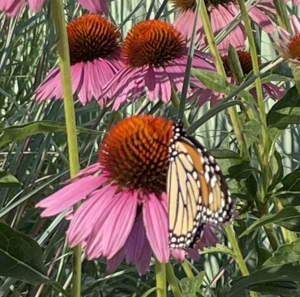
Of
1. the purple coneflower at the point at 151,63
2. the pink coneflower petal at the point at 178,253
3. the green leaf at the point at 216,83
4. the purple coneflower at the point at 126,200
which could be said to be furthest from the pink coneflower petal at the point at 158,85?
the pink coneflower petal at the point at 178,253

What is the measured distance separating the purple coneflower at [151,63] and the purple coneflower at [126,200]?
0.24m

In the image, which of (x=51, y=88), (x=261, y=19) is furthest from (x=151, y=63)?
(x=261, y=19)

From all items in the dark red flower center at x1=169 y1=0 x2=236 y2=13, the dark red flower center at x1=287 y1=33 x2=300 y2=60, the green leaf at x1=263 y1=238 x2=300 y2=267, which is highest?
the dark red flower center at x1=169 y1=0 x2=236 y2=13

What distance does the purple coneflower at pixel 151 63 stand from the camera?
3.05 feet

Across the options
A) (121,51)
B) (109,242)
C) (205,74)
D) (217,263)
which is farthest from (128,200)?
(217,263)

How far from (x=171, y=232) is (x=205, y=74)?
0.27m

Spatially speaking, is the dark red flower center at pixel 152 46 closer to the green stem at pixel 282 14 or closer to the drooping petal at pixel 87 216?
the green stem at pixel 282 14

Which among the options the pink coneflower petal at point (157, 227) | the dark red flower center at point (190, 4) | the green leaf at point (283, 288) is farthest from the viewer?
the dark red flower center at point (190, 4)

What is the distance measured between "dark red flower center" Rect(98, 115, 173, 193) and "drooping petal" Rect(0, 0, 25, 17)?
0.50ft

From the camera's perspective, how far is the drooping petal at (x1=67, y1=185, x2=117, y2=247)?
23.3 inches

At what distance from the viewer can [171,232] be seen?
1.90 ft

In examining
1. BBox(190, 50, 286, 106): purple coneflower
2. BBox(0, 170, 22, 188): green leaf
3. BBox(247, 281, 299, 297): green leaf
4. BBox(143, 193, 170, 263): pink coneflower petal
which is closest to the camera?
BBox(143, 193, 170, 263): pink coneflower petal

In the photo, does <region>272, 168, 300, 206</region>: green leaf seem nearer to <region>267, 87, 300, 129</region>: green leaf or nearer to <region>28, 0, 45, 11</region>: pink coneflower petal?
<region>267, 87, 300, 129</region>: green leaf

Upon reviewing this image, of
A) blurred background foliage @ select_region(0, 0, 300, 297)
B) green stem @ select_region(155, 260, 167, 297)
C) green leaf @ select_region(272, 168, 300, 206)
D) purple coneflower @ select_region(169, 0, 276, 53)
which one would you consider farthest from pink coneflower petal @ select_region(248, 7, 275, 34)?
green stem @ select_region(155, 260, 167, 297)
